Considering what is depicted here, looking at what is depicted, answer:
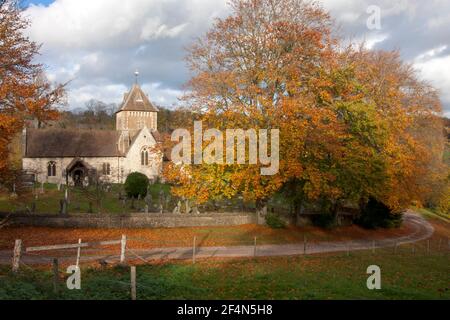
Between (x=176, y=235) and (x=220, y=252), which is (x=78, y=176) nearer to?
(x=176, y=235)

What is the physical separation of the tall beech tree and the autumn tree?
316 inches

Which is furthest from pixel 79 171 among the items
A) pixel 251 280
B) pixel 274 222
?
pixel 251 280

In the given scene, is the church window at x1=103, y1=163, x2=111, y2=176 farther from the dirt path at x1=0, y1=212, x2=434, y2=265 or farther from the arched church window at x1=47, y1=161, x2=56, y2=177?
the dirt path at x1=0, y1=212, x2=434, y2=265

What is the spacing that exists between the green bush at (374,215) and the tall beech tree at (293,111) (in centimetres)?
546

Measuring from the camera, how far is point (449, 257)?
72.0 ft

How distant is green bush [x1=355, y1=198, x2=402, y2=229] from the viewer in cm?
3341

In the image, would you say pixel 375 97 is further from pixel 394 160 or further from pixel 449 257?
pixel 449 257

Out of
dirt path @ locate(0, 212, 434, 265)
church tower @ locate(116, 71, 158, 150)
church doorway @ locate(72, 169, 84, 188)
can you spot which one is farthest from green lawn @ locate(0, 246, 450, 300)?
church tower @ locate(116, 71, 158, 150)

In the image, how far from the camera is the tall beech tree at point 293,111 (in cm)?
2369

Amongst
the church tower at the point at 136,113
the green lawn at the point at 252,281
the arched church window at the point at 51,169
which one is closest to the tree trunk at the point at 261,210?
the green lawn at the point at 252,281

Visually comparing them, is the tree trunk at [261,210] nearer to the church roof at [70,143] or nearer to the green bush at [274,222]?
the green bush at [274,222]

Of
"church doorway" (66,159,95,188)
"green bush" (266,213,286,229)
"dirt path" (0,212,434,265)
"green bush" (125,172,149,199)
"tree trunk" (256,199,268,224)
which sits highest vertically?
"church doorway" (66,159,95,188)

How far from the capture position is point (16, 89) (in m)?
18.7
